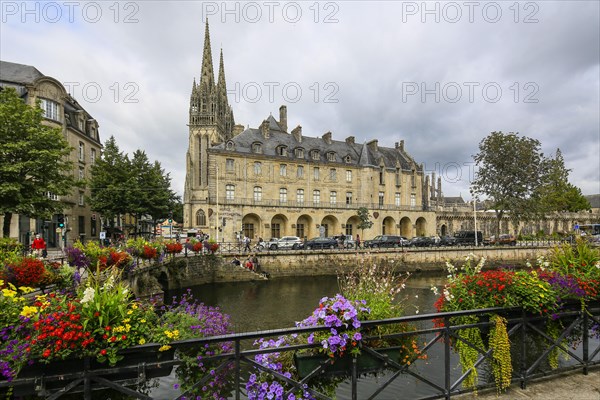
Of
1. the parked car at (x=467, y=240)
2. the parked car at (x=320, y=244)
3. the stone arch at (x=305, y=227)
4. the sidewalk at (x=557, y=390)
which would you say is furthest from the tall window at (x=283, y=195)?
the sidewalk at (x=557, y=390)

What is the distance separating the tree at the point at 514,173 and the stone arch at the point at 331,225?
60.3 feet

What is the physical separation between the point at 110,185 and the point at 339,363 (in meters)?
32.8

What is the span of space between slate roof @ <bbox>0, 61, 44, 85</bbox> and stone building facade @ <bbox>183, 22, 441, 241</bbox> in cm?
1679

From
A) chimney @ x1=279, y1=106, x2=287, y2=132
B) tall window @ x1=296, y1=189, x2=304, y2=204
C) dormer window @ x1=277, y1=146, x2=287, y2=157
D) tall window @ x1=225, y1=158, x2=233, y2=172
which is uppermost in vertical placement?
chimney @ x1=279, y1=106, x2=287, y2=132

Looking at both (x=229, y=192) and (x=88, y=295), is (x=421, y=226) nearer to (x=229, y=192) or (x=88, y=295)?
(x=229, y=192)

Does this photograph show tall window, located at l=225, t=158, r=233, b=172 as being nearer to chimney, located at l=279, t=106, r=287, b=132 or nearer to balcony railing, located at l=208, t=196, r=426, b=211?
balcony railing, located at l=208, t=196, r=426, b=211

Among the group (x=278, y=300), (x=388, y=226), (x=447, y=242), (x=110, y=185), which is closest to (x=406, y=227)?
(x=388, y=226)

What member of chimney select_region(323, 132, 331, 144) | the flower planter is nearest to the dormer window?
chimney select_region(323, 132, 331, 144)

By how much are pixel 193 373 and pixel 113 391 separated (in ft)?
2.23

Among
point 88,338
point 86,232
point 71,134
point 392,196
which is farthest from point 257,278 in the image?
point 392,196

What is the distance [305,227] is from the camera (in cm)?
4391

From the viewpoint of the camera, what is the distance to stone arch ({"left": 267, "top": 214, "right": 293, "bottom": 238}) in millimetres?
42031

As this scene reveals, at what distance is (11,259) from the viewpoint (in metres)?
7.81

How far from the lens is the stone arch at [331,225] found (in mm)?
44781
